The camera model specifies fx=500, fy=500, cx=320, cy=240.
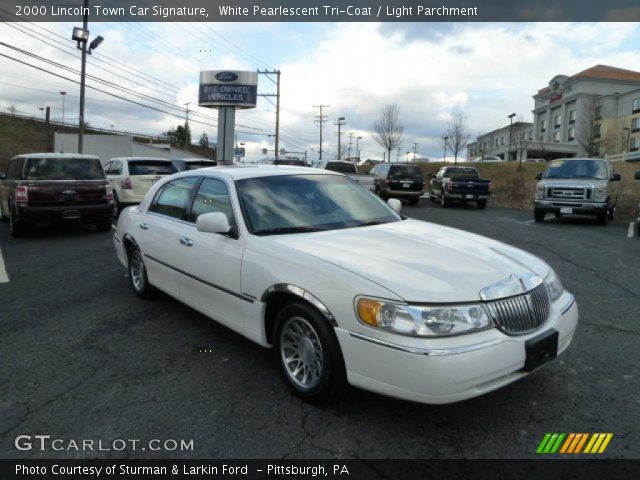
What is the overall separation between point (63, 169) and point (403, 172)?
13.8 metres

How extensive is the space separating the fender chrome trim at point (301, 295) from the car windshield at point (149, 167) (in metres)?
11.4

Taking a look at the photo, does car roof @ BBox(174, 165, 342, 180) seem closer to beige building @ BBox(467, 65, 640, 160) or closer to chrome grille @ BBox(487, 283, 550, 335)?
chrome grille @ BBox(487, 283, 550, 335)

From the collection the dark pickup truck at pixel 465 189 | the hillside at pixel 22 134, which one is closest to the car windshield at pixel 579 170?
the dark pickup truck at pixel 465 189

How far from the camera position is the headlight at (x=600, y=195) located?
1384 centimetres

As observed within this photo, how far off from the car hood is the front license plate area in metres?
0.40

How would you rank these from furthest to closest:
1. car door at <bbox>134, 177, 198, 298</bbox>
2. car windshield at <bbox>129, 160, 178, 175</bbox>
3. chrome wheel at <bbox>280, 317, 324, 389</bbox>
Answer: car windshield at <bbox>129, 160, 178, 175</bbox>
car door at <bbox>134, 177, 198, 298</bbox>
chrome wheel at <bbox>280, 317, 324, 389</bbox>

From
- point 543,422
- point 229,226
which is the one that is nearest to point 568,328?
point 543,422

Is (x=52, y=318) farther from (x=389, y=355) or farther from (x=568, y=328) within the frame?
(x=568, y=328)

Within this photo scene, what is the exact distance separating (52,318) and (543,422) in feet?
15.1

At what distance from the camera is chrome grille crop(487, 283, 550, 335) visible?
286 centimetres

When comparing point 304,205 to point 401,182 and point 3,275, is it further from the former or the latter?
point 401,182
